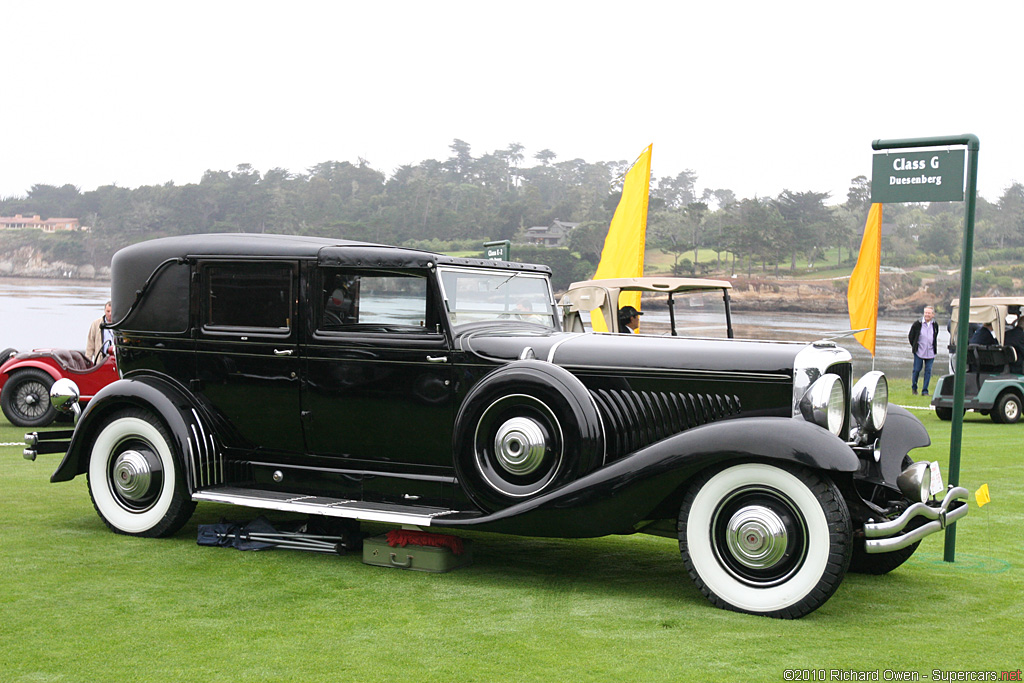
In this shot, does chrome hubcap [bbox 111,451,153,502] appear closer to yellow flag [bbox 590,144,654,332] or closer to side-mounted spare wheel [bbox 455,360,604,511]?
side-mounted spare wheel [bbox 455,360,604,511]

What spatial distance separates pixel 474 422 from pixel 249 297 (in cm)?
190

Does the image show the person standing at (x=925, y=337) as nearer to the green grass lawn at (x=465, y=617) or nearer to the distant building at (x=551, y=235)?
the green grass lawn at (x=465, y=617)

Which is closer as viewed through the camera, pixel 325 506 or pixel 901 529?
pixel 901 529

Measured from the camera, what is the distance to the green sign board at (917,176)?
5.11 meters

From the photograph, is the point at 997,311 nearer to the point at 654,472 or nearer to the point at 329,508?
the point at 654,472

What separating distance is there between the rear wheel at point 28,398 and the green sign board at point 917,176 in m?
11.1

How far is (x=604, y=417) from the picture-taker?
488cm

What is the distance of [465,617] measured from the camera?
4145 mm

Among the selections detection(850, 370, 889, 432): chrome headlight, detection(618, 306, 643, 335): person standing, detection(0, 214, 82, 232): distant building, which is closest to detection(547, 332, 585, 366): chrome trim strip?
detection(850, 370, 889, 432): chrome headlight

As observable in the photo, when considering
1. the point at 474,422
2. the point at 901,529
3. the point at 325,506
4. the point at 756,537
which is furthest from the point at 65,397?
the point at 901,529

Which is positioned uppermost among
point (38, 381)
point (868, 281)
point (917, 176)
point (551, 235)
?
point (551, 235)

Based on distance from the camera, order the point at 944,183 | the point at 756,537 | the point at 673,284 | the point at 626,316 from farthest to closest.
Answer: the point at 626,316, the point at 673,284, the point at 944,183, the point at 756,537

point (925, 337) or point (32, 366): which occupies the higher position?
point (925, 337)

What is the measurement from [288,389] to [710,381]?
2.62m
